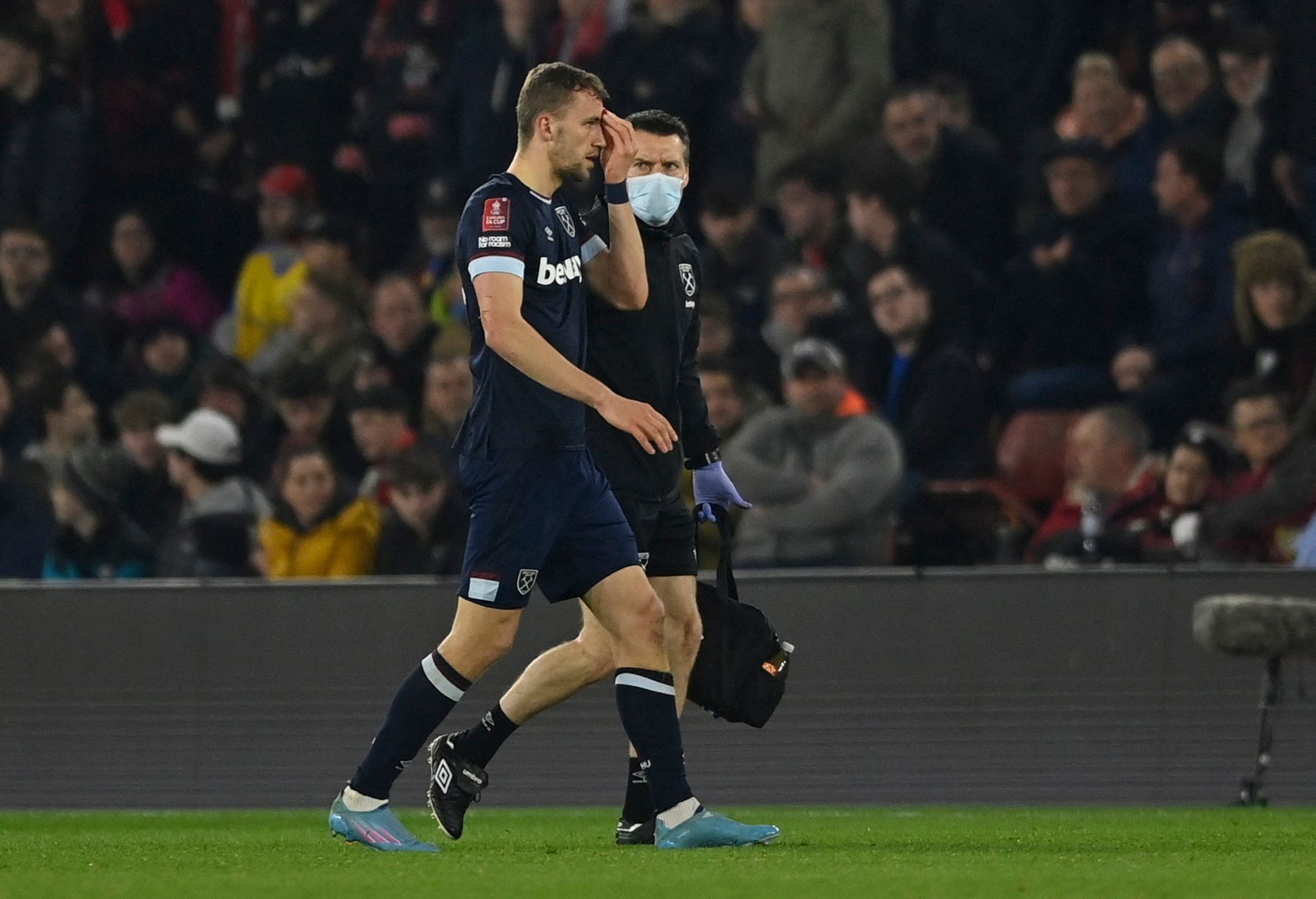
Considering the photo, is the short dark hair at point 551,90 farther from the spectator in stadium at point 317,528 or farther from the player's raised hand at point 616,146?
the spectator in stadium at point 317,528

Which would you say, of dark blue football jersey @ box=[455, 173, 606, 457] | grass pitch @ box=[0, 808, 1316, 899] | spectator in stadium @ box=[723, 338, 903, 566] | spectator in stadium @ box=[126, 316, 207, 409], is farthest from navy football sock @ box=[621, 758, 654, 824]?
spectator in stadium @ box=[126, 316, 207, 409]

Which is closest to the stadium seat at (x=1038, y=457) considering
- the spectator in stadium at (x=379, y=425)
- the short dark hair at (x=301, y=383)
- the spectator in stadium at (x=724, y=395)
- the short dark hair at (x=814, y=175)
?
the spectator in stadium at (x=724, y=395)

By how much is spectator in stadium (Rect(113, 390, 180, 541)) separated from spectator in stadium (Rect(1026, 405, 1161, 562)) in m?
4.89

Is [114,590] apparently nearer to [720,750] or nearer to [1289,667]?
[720,750]

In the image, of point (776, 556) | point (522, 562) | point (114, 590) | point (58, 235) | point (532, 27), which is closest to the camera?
point (522, 562)

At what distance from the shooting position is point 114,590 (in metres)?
10.7

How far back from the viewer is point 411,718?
682cm

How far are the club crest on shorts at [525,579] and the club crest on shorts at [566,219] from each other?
38.1 inches

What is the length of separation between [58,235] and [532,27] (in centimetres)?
360

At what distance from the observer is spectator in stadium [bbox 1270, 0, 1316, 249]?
1255cm

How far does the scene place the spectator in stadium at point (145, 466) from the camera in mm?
13508

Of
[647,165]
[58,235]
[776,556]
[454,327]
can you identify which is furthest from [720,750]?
[58,235]

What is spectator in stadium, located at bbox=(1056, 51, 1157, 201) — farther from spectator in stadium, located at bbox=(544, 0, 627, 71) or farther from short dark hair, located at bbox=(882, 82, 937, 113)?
spectator in stadium, located at bbox=(544, 0, 627, 71)

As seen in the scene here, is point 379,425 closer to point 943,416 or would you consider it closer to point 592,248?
point 943,416
